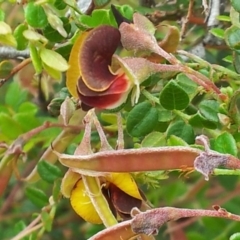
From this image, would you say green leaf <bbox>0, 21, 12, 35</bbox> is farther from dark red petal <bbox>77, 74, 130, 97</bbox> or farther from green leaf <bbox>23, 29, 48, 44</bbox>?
dark red petal <bbox>77, 74, 130, 97</bbox>

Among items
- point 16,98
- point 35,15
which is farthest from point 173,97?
point 16,98

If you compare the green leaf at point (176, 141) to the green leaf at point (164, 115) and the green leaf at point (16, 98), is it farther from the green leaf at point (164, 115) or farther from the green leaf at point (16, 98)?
the green leaf at point (16, 98)

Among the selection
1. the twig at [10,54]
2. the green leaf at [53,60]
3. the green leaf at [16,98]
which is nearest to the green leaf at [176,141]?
the green leaf at [53,60]

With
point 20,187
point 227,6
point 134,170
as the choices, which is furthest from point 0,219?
point 134,170

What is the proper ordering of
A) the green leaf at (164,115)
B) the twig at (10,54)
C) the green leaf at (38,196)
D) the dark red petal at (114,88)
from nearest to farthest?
the dark red petal at (114,88) → the green leaf at (164,115) → the twig at (10,54) → the green leaf at (38,196)

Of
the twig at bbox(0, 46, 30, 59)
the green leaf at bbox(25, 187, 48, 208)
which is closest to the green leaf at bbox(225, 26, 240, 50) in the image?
the twig at bbox(0, 46, 30, 59)

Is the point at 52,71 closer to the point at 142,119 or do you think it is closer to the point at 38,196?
the point at 142,119

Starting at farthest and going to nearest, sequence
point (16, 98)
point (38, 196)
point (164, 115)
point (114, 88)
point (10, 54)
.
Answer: point (16, 98) < point (38, 196) < point (10, 54) < point (164, 115) < point (114, 88)

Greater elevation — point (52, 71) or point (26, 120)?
point (52, 71)
